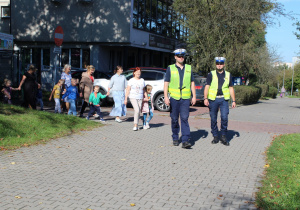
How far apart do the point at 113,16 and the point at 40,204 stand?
22146 millimetres

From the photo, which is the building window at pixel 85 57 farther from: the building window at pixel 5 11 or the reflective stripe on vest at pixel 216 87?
the reflective stripe on vest at pixel 216 87

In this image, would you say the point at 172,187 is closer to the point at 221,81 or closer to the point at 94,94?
the point at 221,81

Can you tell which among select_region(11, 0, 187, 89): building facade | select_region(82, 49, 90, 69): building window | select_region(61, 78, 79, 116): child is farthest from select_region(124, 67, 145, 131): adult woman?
select_region(82, 49, 90, 69): building window

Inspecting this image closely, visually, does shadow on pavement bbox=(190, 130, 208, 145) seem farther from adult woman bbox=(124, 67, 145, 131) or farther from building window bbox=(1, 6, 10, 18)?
building window bbox=(1, 6, 10, 18)

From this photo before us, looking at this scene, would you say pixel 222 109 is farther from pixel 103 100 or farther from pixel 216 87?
pixel 103 100

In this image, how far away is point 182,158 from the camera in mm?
7609

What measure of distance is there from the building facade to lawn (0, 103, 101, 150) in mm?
14676

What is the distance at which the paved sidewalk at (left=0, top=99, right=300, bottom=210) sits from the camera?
16.2ft

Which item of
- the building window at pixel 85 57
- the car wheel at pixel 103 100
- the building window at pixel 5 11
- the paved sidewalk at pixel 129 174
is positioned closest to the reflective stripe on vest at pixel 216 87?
the paved sidewalk at pixel 129 174

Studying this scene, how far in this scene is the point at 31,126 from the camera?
9547 millimetres

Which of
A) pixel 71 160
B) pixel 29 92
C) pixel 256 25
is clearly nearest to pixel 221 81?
pixel 71 160

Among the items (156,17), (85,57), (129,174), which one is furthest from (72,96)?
(156,17)

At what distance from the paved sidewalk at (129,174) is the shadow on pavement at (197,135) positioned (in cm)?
12

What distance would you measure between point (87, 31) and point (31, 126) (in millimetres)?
17848
